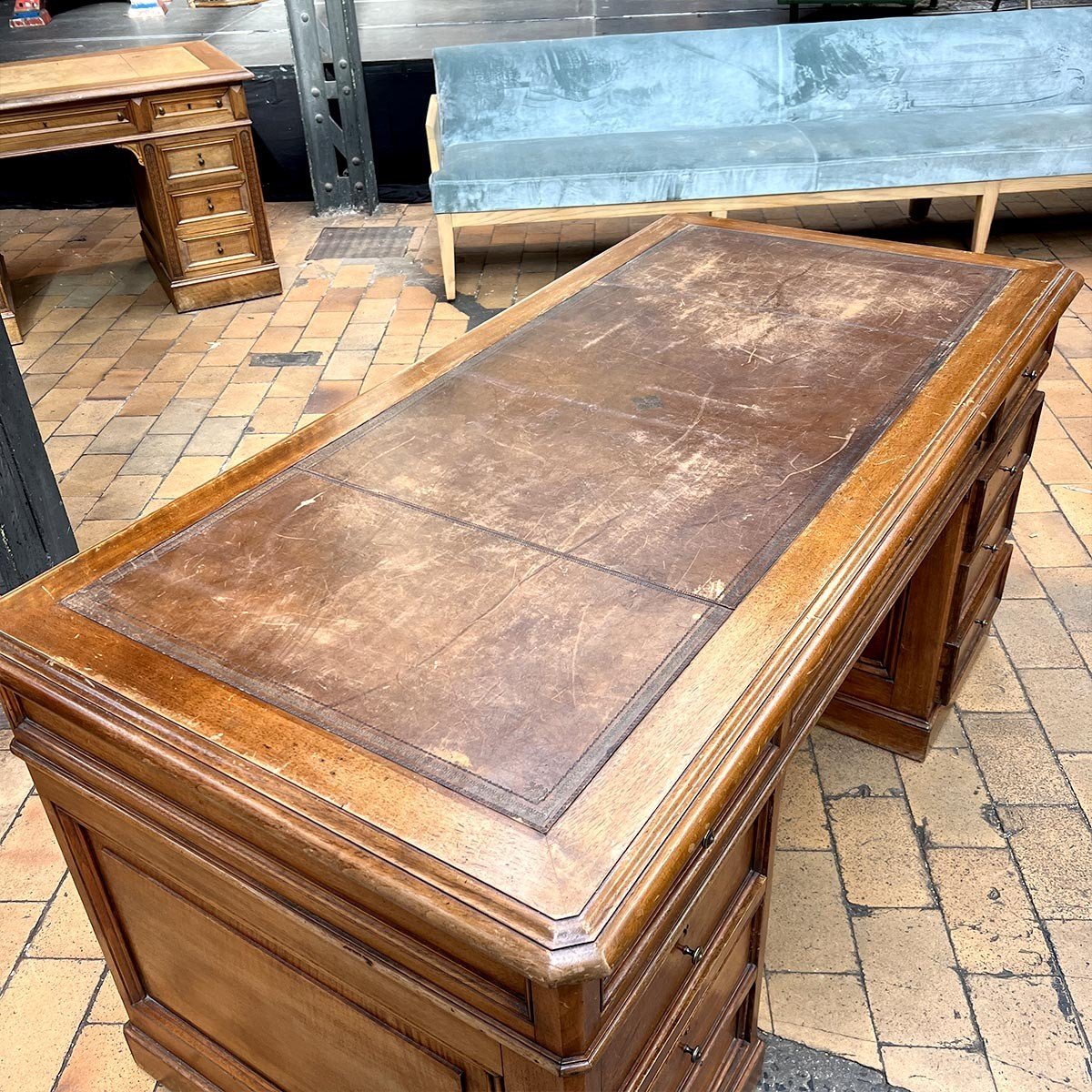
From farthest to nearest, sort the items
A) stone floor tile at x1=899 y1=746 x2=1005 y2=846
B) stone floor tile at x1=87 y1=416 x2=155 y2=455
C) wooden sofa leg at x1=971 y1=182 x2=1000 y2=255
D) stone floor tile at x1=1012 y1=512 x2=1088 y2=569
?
wooden sofa leg at x1=971 y1=182 x2=1000 y2=255
stone floor tile at x1=87 y1=416 x2=155 y2=455
stone floor tile at x1=1012 y1=512 x2=1088 y2=569
stone floor tile at x1=899 y1=746 x2=1005 y2=846

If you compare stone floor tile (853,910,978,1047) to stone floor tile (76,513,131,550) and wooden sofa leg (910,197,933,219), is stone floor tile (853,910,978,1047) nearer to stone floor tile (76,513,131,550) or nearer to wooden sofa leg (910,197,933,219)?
stone floor tile (76,513,131,550)

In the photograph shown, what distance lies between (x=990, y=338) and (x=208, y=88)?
12.8 feet

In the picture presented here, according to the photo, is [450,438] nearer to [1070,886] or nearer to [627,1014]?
[627,1014]

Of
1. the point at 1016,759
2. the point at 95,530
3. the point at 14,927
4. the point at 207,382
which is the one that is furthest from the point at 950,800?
the point at 207,382

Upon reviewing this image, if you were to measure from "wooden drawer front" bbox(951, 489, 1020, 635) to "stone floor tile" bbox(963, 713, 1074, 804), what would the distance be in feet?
0.97

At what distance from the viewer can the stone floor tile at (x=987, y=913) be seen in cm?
224

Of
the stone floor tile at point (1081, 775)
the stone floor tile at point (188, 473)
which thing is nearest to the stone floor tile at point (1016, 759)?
the stone floor tile at point (1081, 775)

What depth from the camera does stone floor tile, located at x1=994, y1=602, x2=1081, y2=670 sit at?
3023 millimetres

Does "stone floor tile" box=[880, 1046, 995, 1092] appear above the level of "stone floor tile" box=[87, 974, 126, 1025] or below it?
below

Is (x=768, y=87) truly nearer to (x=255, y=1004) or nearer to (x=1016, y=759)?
(x=1016, y=759)

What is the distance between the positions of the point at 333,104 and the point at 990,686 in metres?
5.15

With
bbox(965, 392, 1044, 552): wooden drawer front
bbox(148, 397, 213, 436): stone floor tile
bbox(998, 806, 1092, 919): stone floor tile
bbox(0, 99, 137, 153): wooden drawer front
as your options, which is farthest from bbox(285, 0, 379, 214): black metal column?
bbox(998, 806, 1092, 919): stone floor tile

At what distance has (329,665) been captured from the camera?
1447mm

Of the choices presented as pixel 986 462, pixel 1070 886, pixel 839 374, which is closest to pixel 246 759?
pixel 839 374
